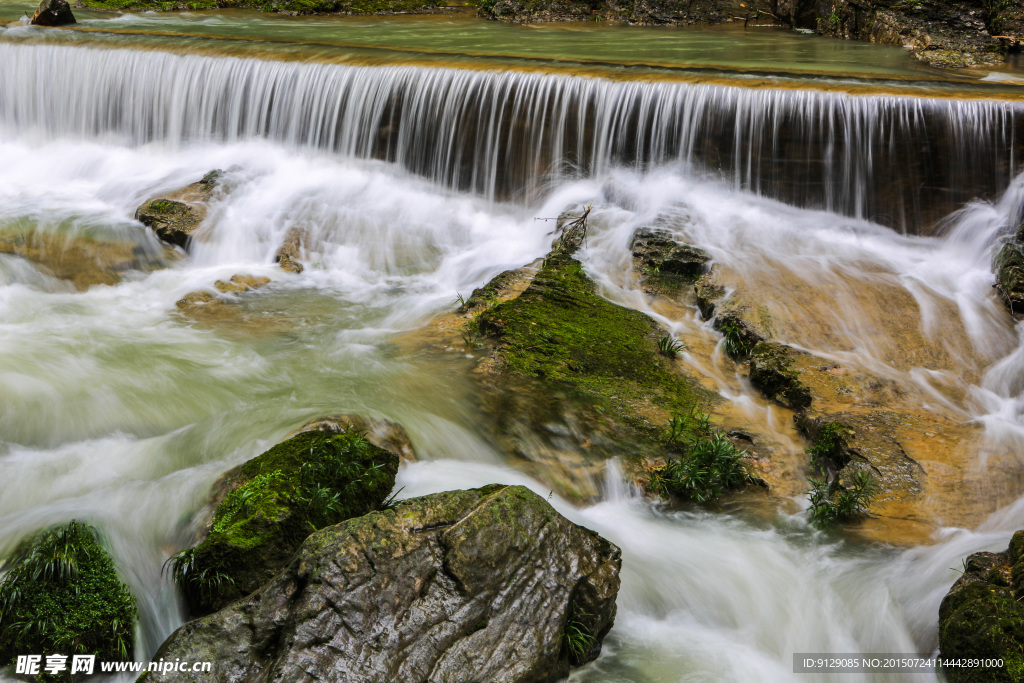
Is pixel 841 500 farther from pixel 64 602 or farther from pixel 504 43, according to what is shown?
pixel 504 43

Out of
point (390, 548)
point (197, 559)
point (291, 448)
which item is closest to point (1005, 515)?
point (390, 548)

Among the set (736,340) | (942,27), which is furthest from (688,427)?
(942,27)

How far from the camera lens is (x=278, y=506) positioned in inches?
169

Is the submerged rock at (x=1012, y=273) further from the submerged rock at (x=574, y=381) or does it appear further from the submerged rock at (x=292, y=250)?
the submerged rock at (x=292, y=250)

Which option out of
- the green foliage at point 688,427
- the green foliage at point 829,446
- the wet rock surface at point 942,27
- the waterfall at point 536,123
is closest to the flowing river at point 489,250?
the waterfall at point 536,123

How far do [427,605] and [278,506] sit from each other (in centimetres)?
107

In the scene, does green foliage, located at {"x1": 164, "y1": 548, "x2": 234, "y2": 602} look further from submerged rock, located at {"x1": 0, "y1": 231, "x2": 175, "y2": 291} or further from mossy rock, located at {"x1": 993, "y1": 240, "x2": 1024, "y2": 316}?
mossy rock, located at {"x1": 993, "y1": 240, "x2": 1024, "y2": 316}

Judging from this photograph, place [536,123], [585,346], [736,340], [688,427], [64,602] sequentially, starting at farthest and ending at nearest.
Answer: [536,123]
[736,340]
[585,346]
[688,427]
[64,602]

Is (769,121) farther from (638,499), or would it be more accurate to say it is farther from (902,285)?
(638,499)

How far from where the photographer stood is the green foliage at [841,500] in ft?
16.6

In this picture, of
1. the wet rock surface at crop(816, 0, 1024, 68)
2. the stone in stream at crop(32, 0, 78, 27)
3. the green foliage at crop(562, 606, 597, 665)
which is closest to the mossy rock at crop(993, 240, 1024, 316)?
the wet rock surface at crop(816, 0, 1024, 68)

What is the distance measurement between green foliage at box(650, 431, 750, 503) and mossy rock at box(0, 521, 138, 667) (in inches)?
128

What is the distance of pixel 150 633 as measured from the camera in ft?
13.3

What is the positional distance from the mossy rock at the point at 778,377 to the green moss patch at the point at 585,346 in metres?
0.53
